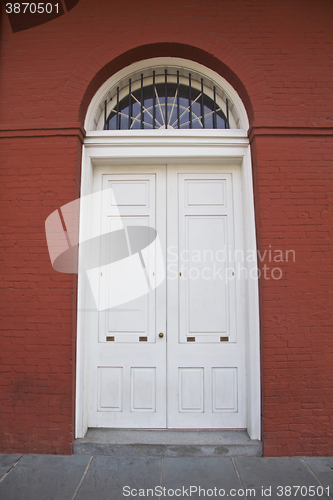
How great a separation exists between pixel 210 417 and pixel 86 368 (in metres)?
1.52

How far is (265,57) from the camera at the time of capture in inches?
136

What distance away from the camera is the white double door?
3457mm

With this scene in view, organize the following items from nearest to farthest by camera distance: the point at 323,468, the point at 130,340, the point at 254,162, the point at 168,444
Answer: the point at 323,468, the point at 168,444, the point at 254,162, the point at 130,340

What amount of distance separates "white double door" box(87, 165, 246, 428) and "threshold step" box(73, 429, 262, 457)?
0.36 feet

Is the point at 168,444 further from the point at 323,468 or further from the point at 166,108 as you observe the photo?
the point at 166,108

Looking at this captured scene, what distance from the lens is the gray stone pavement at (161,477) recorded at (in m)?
2.54

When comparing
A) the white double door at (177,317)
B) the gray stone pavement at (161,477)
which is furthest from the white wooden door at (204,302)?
the gray stone pavement at (161,477)

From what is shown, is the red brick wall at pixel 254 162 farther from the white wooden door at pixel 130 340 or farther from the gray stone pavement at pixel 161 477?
the white wooden door at pixel 130 340

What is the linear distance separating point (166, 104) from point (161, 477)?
4071mm

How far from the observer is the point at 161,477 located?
2.75m

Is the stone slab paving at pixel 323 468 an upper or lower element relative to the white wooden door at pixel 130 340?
lower
